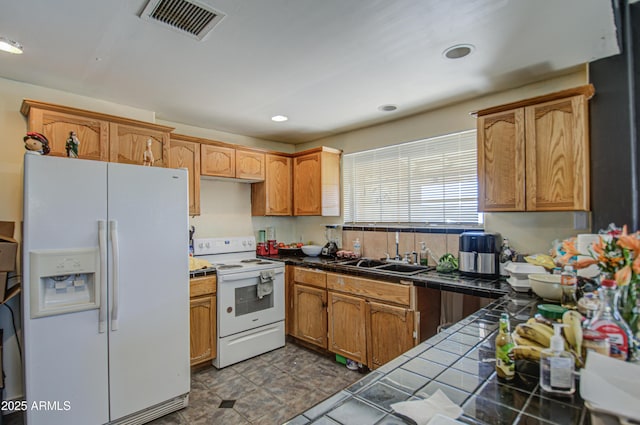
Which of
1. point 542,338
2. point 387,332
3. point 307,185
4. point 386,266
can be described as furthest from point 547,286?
point 307,185

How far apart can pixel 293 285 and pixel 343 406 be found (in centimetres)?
270

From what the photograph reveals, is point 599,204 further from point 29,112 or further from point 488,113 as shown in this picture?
point 29,112

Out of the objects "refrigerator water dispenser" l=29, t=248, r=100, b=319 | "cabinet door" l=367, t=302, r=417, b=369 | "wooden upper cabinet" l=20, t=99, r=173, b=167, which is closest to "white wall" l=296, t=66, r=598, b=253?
"cabinet door" l=367, t=302, r=417, b=369

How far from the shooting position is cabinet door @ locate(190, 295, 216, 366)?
2830 mm

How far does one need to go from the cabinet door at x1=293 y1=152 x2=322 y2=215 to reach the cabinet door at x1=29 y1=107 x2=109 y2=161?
6.82ft

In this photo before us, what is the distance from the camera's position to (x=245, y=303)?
10.3ft

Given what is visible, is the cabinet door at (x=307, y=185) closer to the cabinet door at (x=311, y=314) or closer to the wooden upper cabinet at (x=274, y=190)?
the wooden upper cabinet at (x=274, y=190)

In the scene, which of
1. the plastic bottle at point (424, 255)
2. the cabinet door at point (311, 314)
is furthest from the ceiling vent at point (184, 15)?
the plastic bottle at point (424, 255)

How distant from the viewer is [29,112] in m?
2.37

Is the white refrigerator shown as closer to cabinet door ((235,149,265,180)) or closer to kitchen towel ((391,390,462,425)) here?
cabinet door ((235,149,265,180))

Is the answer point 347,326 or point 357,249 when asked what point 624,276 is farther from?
point 357,249

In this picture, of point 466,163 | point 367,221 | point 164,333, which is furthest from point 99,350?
point 466,163

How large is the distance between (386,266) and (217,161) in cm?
212

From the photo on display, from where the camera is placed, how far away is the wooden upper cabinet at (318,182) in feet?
12.5
